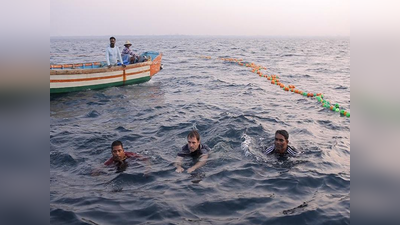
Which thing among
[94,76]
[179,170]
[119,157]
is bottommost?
[179,170]

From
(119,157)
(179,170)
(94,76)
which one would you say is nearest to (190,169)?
(179,170)

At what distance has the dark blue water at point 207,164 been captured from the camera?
6211mm

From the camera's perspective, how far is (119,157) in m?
8.10

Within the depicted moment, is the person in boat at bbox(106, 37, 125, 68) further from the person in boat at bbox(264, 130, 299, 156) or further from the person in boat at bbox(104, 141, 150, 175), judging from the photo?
the person in boat at bbox(264, 130, 299, 156)

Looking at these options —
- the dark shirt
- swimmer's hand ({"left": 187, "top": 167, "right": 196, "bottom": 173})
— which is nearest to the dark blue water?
swimmer's hand ({"left": 187, "top": 167, "right": 196, "bottom": 173})

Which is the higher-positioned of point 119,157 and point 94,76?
point 94,76

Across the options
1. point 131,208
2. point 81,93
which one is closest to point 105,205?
point 131,208

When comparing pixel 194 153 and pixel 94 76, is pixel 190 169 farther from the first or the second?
pixel 94 76

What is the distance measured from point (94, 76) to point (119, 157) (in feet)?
35.7

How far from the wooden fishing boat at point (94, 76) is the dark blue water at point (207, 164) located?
53cm

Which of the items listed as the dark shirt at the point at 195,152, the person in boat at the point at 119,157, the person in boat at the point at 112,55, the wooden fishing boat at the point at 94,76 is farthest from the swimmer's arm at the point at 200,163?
the wooden fishing boat at the point at 94,76

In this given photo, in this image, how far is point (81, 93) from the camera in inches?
688
